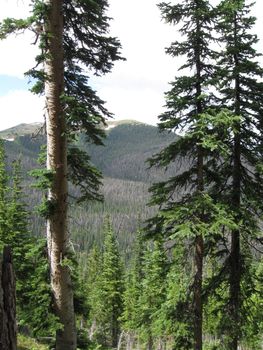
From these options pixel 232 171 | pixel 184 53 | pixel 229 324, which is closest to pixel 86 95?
pixel 184 53

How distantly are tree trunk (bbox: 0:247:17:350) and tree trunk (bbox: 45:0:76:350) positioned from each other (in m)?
3.42

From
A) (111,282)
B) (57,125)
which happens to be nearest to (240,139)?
(57,125)

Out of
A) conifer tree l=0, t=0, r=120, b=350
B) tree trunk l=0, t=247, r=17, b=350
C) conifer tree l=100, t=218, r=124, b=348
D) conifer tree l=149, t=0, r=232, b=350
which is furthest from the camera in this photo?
conifer tree l=100, t=218, r=124, b=348

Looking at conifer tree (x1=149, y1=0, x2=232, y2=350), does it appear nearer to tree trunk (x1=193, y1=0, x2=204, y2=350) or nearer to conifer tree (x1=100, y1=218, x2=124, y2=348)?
tree trunk (x1=193, y1=0, x2=204, y2=350)

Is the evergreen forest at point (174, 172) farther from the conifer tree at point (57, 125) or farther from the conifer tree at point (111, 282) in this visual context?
the conifer tree at point (111, 282)

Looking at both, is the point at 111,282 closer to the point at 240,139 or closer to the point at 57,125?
the point at 240,139

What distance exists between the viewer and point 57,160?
7488 mm

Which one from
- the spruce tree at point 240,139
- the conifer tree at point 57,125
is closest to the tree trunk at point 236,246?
the spruce tree at point 240,139

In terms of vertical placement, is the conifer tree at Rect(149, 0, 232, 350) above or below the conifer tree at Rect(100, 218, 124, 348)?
above

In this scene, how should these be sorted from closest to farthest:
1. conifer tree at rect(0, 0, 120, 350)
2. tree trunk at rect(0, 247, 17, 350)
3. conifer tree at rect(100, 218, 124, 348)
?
tree trunk at rect(0, 247, 17, 350), conifer tree at rect(0, 0, 120, 350), conifer tree at rect(100, 218, 124, 348)

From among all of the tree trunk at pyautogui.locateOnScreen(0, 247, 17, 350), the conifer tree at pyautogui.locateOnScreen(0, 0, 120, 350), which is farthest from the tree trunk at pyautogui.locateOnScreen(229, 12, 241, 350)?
the tree trunk at pyautogui.locateOnScreen(0, 247, 17, 350)

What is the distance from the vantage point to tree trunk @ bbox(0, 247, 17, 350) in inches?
150

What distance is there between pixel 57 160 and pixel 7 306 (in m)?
3.91

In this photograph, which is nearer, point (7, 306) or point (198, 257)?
point (7, 306)
